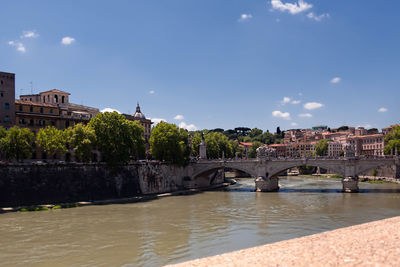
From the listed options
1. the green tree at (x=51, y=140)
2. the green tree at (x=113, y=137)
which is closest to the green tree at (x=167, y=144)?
the green tree at (x=113, y=137)

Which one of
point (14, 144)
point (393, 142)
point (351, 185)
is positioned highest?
point (393, 142)

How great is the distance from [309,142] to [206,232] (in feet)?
447

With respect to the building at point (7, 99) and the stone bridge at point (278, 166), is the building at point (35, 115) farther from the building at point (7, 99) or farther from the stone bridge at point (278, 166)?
the stone bridge at point (278, 166)

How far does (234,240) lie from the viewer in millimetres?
27781

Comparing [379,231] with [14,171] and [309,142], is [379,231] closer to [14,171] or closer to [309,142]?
[14,171]

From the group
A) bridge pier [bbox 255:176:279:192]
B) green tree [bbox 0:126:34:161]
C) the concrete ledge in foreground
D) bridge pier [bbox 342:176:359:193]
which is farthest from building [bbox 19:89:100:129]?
Answer: the concrete ledge in foreground

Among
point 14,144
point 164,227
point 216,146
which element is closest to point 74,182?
point 14,144

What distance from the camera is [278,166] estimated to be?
64.2 metres

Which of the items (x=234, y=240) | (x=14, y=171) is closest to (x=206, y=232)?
(x=234, y=240)

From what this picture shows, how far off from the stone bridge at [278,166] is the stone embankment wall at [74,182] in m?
9.46

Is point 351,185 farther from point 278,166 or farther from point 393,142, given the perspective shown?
point 393,142

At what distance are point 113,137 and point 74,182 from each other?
869 centimetres

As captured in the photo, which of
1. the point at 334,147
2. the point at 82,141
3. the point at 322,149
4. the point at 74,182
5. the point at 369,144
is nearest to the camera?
the point at 74,182

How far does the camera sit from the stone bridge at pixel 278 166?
59.3 m
